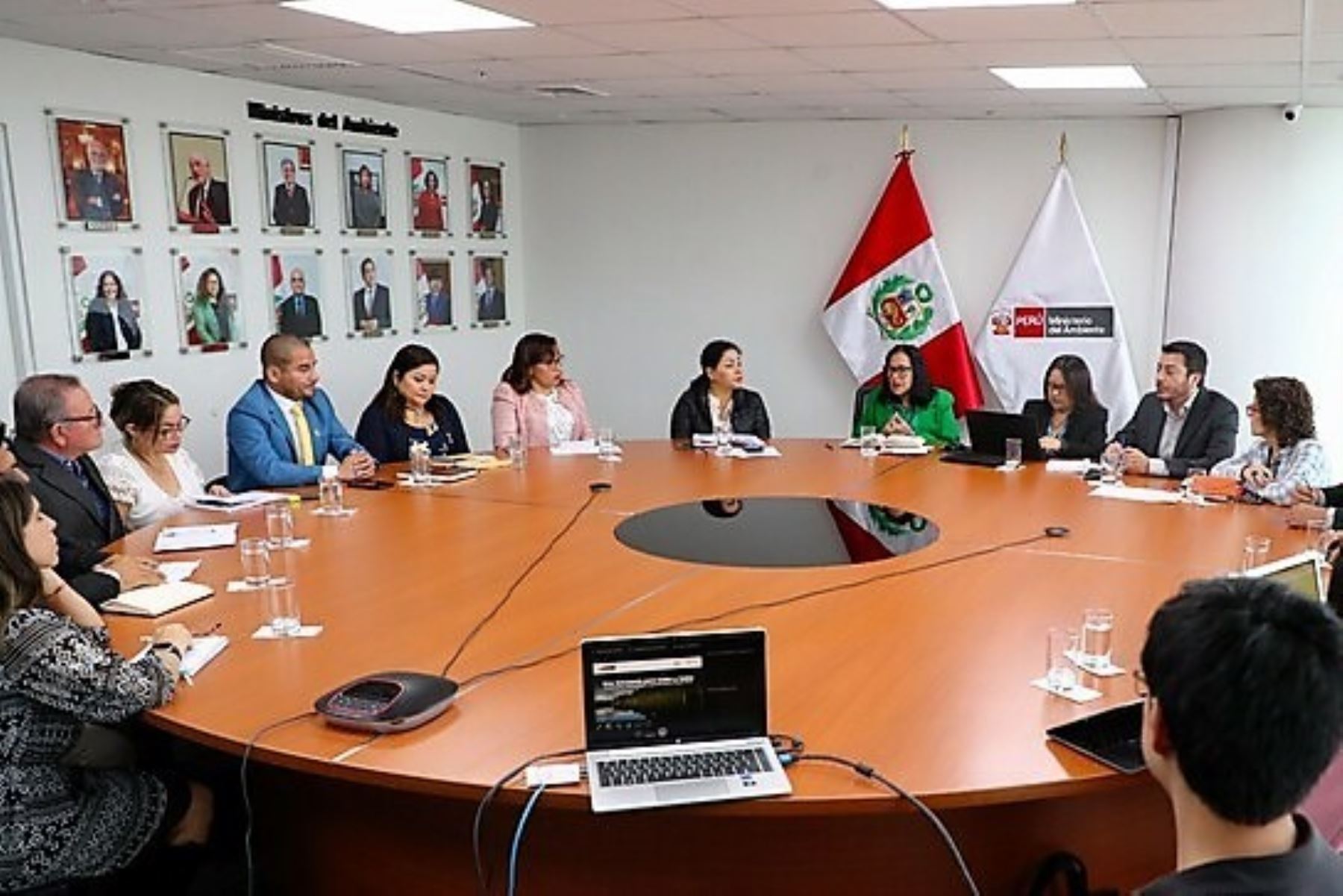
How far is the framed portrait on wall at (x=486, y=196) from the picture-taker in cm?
704

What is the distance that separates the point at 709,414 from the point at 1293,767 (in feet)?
14.8

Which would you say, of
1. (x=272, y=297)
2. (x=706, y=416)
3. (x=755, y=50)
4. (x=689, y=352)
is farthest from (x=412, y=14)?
(x=689, y=352)

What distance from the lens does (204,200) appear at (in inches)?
203

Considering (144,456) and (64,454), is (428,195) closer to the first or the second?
(144,456)

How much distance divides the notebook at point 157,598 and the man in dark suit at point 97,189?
7.84ft

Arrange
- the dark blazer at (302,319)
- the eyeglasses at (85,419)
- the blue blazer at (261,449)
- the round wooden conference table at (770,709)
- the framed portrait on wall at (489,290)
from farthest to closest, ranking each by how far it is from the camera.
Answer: the framed portrait on wall at (489,290) < the dark blazer at (302,319) < the blue blazer at (261,449) < the eyeglasses at (85,419) < the round wooden conference table at (770,709)

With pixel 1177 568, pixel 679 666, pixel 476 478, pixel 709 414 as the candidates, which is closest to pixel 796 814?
pixel 679 666

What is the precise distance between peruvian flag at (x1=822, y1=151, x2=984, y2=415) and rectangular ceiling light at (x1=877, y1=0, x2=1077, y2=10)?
10.6ft

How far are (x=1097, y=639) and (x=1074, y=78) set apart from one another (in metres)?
3.63

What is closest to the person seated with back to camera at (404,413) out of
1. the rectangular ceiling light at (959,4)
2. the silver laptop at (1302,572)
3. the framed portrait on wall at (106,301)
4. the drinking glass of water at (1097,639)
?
the framed portrait on wall at (106,301)

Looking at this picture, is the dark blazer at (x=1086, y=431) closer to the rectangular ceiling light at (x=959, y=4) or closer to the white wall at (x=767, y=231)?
the white wall at (x=767, y=231)

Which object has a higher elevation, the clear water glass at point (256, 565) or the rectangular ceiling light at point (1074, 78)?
the rectangular ceiling light at point (1074, 78)

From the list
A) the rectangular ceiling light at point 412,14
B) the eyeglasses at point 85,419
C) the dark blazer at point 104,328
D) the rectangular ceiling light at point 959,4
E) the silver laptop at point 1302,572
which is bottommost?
the silver laptop at point 1302,572

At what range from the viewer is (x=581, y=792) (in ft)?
6.05
